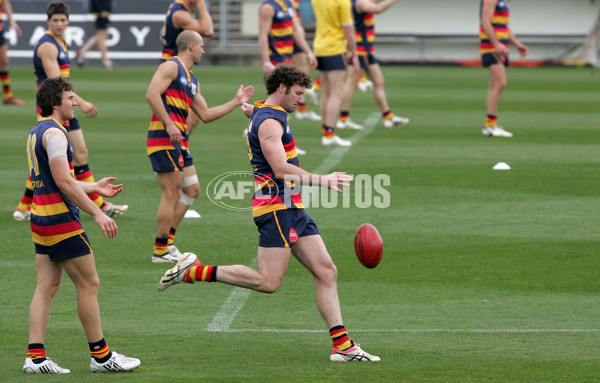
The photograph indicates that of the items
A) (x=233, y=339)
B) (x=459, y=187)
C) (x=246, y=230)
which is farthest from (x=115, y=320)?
(x=459, y=187)

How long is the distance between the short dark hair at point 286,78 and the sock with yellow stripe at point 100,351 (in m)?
2.06

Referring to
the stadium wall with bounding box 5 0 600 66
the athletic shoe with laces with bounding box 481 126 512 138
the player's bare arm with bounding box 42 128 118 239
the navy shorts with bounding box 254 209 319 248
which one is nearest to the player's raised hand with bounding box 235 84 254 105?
the navy shorts with bounding box 254 209 319 248

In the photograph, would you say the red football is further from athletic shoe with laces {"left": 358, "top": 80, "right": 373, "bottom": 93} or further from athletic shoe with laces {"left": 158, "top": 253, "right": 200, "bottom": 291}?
athletic shoe with laces {"left": 358, "top": 80, "right": 373, "bottom": 93}

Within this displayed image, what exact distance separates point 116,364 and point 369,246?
2.04m

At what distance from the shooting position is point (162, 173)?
920cm

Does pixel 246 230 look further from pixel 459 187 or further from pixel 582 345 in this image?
pixel 582 345

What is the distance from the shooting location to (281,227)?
21.4 feet

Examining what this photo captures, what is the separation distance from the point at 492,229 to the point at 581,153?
5.27 metres

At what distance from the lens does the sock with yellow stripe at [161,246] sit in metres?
9.20

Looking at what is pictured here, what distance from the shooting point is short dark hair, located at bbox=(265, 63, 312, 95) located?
6594 mm

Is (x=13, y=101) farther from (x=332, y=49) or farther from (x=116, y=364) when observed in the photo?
(x=116, y=364)

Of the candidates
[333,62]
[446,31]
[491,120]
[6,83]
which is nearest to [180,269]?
[333,62]

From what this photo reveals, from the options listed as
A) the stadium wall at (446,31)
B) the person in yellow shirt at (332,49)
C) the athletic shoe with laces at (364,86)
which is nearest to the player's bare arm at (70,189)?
the person in yellow shirt at (332,49)

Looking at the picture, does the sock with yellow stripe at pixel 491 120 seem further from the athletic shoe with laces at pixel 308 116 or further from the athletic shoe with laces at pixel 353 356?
the athletic shoe with laces at pixel 353 356
